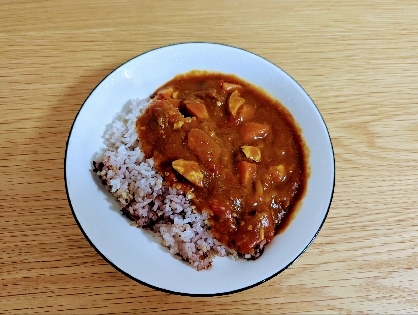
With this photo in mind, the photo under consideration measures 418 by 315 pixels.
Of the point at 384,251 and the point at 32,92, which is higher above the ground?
the point at 32,92

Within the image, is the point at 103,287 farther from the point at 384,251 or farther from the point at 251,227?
the point at 384,251

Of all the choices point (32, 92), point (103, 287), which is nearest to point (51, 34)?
point (32, 92)

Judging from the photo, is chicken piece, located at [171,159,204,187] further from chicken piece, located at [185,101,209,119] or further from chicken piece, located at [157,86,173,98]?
chicken piece, located at [157,86,173,98]

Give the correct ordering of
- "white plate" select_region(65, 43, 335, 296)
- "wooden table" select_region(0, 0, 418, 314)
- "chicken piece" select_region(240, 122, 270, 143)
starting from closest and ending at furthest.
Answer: "white plate" select_region(65, 43, 335, 296)
"wooden table" select_region(0, 0, 418, 314)
"chicken piece" select_region(240, 122, 270, 143)

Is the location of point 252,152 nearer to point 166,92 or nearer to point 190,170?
point 190,170

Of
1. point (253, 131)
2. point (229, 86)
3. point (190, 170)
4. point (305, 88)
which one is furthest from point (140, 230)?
point (305, 88)

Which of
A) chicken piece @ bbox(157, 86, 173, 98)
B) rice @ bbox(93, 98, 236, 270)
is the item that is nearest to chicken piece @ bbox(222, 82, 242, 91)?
chicken piece @ bbox(157, 86, 173, 98)
